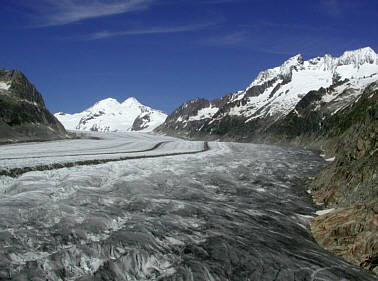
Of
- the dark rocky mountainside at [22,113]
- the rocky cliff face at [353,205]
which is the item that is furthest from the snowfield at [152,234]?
the dark rocky mountainside at [22,113]

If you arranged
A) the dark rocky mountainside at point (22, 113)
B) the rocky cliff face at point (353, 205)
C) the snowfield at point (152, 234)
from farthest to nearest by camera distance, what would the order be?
the dark rocky mountainside at point (22, 113) → the rocky cliff face at point (353, 205) → the snowfield at point (152, 234)

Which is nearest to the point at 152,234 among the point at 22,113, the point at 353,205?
the point at 353,205

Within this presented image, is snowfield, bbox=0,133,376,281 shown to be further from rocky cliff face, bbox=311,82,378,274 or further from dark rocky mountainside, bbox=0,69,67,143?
dark rocky mountainside, bbox=0,69,67,143

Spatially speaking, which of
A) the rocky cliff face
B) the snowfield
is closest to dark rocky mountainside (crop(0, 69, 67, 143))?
the snowfield

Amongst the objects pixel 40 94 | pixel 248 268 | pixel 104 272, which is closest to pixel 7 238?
pixel 104 272

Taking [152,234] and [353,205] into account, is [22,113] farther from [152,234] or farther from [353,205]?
[353,205]

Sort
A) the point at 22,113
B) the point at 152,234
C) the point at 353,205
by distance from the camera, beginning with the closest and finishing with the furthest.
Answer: the point at 152,234, the point at 353,205, the point at 22,113

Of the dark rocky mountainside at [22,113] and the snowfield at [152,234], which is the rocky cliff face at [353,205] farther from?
the dark rocky mountainside at [22,113]

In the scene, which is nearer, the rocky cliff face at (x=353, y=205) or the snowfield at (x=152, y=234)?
the snowfield at (x=152, y=234)

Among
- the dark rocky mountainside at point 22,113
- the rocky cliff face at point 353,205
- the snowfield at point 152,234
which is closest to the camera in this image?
the snowfield at point 152,234
